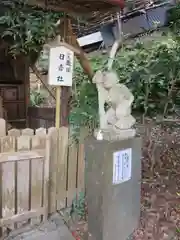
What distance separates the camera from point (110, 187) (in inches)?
112

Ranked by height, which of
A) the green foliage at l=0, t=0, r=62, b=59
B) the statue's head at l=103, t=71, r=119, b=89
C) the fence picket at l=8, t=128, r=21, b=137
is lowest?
the fence picket at l=8, t=128, r=21, b=137

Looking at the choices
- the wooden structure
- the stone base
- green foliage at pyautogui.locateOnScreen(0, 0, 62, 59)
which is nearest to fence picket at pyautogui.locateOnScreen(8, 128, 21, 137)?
the stone base

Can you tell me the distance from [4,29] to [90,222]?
9.18ft

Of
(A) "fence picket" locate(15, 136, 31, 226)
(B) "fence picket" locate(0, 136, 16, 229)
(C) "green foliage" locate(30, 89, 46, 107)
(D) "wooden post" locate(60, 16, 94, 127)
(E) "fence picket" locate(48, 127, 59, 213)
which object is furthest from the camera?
(C) "green foliage" locate(30, 89, 46, 107)

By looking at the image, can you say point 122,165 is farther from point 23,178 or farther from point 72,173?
point 23,178

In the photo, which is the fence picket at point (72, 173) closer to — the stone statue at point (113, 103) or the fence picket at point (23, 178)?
the fence picket at point (23, 178)

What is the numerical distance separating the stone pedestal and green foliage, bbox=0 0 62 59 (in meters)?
1.73

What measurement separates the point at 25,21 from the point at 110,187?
7.81ft

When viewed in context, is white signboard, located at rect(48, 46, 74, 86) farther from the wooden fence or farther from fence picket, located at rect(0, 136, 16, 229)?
fence picket, located at rect(0, 136, 16, 229)

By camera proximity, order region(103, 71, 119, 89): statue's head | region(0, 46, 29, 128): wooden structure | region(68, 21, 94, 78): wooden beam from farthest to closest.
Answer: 1. region(0, 46, 29, 128): wooden structure
2. region(68, 21, 94, 78): wooden beam
3. region(103, 71, 119, 89): statue's head

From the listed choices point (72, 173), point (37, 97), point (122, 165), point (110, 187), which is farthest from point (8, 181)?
point (37, 97)

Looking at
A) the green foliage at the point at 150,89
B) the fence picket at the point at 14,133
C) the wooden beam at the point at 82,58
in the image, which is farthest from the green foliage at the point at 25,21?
the fence picket at the point at 14,133

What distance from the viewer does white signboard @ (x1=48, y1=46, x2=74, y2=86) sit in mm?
3723

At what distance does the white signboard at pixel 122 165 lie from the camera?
287 centimetres
